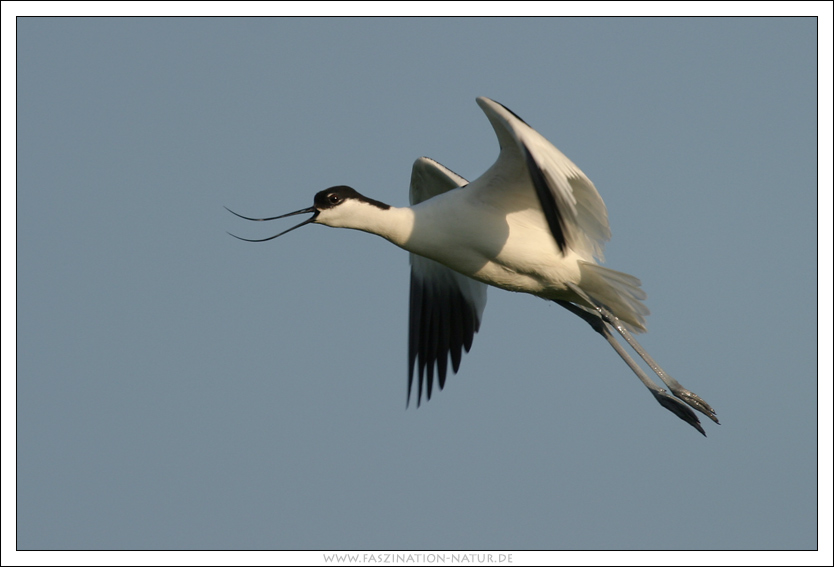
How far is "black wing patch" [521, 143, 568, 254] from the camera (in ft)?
21.8

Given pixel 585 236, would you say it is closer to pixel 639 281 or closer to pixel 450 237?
pixel 639 281

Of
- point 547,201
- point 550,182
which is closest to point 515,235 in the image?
point 550,182

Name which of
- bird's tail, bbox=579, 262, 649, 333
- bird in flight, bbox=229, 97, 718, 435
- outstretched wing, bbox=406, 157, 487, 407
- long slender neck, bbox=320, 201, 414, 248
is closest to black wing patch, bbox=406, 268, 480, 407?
outstretched wing, bbox=406, 157, 487, 407

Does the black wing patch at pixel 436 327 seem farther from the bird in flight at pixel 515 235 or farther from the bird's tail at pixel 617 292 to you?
the bird's tail at pixel 617 292

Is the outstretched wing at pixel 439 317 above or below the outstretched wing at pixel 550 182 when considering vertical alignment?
below

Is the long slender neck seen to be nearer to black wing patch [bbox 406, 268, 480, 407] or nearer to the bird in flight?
the bird in flight

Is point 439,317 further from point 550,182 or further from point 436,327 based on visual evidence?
point 550,182

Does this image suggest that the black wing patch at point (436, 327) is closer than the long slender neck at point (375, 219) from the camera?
No

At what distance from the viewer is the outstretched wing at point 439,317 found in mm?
10508

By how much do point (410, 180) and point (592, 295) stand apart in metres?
2.36

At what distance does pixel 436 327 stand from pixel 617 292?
8.12ft

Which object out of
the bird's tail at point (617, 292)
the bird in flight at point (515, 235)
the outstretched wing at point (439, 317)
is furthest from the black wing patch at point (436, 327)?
the bird's tail at point (617, 292)

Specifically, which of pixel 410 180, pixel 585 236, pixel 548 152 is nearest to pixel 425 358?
pixel 410 180

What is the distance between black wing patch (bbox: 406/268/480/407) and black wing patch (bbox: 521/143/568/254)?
3.57 m
